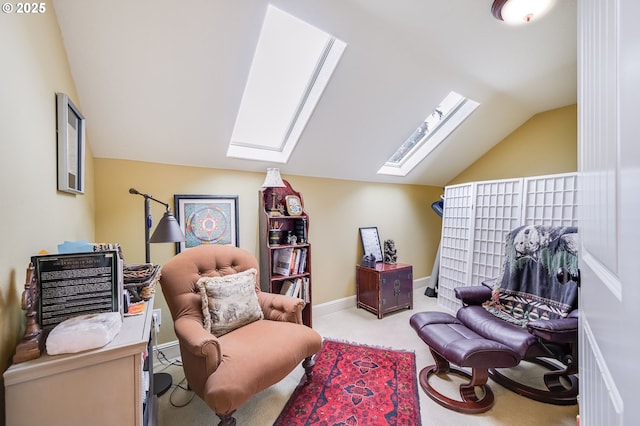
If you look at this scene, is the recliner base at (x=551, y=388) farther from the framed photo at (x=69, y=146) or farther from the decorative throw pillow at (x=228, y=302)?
the framed photo at (x=69, y=146)

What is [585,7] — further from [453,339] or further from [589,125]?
[453,339]

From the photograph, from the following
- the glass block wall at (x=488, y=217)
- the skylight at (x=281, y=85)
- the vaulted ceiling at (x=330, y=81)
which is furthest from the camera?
the glass block wall at (x=488, y=217)

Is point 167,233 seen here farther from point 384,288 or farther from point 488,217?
→ point 488,217

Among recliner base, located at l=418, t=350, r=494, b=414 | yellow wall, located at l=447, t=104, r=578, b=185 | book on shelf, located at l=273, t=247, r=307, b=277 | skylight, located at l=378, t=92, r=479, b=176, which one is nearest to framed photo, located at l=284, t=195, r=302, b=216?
book on shelf, located at l=273, t=247, r=307, b=277

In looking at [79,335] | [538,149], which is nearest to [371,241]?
[538,149]

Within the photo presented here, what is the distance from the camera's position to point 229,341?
1692mm

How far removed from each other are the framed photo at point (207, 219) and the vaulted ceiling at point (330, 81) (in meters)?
0.35

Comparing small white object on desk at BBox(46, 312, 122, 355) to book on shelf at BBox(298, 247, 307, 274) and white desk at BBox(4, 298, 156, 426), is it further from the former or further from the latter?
book on shelf at BBox(298, 247, 307, 274)

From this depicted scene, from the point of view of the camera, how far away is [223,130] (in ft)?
7.30

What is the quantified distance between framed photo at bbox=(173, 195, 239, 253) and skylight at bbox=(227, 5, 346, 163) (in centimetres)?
51

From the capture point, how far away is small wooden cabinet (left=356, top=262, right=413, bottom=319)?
3.18m

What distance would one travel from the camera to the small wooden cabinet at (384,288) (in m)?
3.18

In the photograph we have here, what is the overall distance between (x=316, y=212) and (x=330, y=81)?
1.60m

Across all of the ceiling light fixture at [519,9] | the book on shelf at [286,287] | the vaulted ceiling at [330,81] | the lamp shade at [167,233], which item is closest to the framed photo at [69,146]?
the vaulted ceiling at [330,81]
